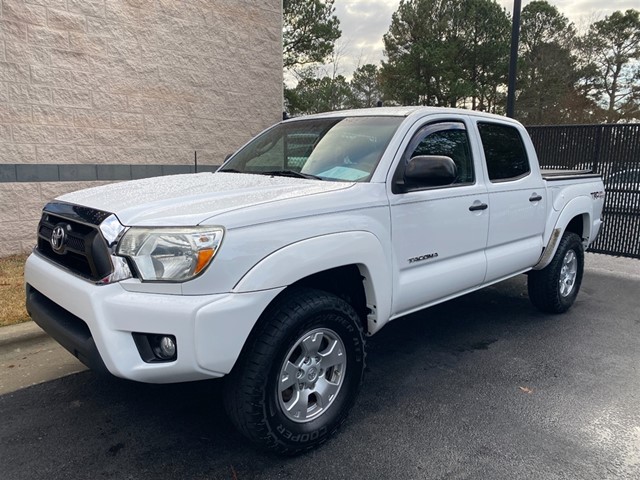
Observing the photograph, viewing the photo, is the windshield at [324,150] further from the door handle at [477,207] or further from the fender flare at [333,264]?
the door handle at [477,207]

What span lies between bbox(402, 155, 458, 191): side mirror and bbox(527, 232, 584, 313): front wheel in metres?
2.50

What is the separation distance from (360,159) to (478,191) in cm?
114

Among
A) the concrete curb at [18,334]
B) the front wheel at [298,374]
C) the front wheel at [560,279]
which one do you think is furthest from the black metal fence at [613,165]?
the concrete curb at [18,334]

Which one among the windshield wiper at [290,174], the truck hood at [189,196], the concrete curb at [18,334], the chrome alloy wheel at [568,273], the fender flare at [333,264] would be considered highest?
the windshield wiper at [290,174]

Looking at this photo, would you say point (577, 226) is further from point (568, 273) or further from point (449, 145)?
point (449, 145)

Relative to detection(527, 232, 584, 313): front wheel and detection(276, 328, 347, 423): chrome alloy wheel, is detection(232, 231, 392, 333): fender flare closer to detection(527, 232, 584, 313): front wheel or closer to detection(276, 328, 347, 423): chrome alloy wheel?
detection(276, 328, 347, 423): chrome alloy wheel

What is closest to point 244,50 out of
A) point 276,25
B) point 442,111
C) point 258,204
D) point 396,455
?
point 276,25

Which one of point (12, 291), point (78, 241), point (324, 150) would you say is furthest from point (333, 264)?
point (12, 291)

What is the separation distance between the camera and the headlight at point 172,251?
2.38 metres

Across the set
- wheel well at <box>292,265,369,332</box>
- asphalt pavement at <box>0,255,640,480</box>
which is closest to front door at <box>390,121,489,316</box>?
wheel well at <box>292,265,369,332</box>

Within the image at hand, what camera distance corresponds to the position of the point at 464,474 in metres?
2.69

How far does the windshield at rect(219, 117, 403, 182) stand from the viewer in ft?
11.1

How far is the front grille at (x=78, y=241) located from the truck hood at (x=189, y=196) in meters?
0.08

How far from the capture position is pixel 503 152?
4543 mm
